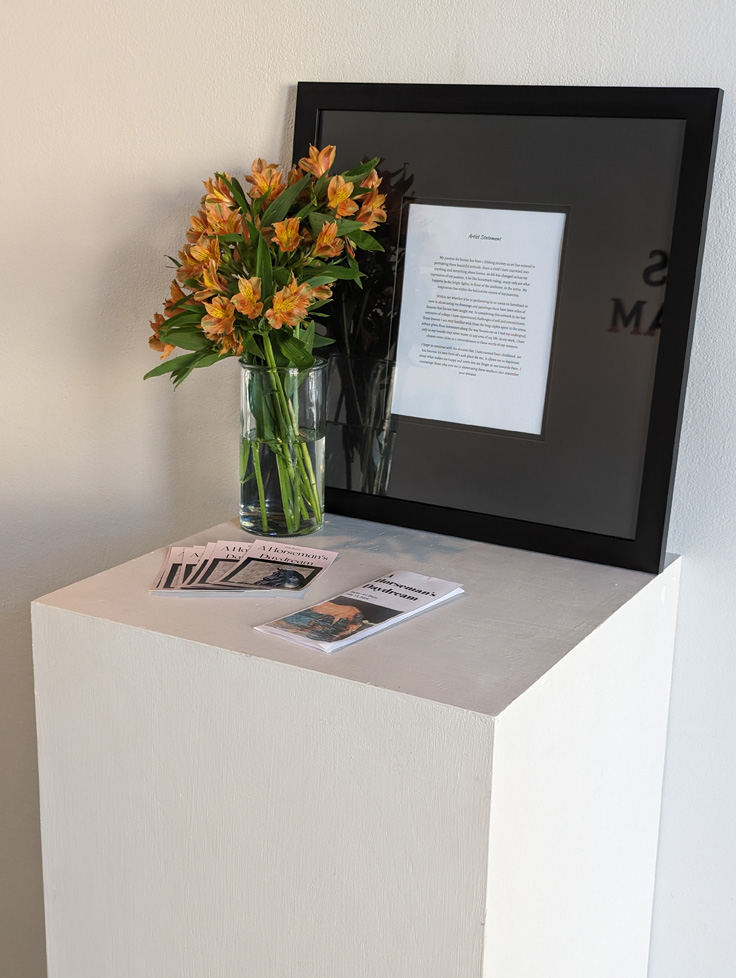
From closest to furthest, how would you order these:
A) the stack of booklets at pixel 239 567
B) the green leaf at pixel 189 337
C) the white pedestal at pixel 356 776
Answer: the white pedestal at pixel 356 776, the stack of booklets at pixel 239 567, the green leaf at pixel 189 337

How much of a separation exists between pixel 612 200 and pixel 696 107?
0.38 ft

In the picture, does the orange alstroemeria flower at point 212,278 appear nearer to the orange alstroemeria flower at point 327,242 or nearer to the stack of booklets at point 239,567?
the orange alstroemeria flower at point 327,242

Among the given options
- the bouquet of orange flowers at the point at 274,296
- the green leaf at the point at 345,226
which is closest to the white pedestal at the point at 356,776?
the bouquet of orange flowers at the point at 274,296

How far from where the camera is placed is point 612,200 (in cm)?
105

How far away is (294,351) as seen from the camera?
1.11 meters

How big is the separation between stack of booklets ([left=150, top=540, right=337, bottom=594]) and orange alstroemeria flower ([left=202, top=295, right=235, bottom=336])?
0.24m

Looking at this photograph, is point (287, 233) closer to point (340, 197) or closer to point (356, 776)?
point (340, 197)

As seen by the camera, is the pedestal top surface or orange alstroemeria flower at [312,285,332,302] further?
orange alstroemeria flower at [312,285,332,302]

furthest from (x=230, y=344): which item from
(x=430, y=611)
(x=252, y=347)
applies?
(x=430, y=611)

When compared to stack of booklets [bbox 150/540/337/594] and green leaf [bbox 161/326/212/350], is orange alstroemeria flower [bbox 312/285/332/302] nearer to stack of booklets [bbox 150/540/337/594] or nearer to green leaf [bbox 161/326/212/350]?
green leaf [bbox 161/326/212/350]

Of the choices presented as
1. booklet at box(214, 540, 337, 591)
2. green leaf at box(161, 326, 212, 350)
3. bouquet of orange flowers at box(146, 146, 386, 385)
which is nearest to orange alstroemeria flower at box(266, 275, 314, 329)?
bouquet of orange flowers at box(146, 146, 386, 385)

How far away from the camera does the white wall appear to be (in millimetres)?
1084

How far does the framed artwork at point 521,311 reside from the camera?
1.03 m

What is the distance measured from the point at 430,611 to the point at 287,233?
0.41m
